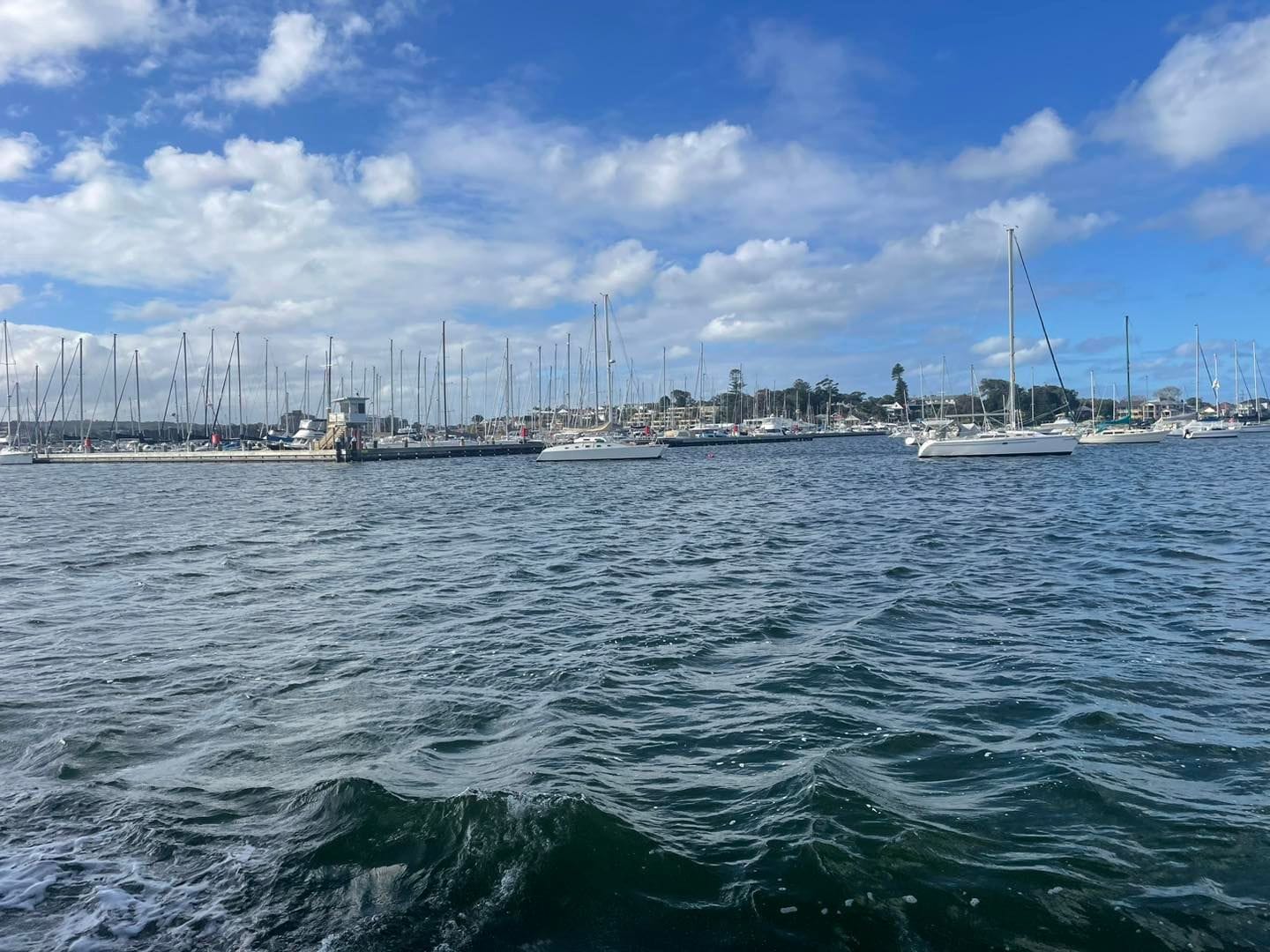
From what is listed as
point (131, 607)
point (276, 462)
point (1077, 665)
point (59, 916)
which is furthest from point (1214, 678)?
point (276, 462)

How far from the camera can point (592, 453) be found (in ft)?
304

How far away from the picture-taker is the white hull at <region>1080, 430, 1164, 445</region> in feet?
356

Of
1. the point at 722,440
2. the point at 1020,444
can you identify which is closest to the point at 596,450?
the point at 1020,444

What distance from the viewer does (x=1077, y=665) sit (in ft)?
40.2

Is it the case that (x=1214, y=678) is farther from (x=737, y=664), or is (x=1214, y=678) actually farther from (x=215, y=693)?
(x=215, y=693)

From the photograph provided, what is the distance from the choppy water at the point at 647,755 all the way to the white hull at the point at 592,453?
69.5 meters

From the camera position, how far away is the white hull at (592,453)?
304 feet

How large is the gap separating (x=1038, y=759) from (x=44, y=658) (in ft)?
48.5

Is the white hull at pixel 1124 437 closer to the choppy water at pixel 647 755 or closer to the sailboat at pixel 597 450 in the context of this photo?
the sailboat at pixel 597 450

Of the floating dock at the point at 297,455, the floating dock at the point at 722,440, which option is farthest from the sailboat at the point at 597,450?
the floating dock at the point at 722,440

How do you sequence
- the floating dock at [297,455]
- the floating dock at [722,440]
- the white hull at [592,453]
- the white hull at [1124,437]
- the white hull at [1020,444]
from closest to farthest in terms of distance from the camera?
1. the white hull at [1020,444]
2. the white hull at [592,453]
3. the floating dock at [297,455]
4. the white hull at [1124,437]
5. the floating dock at [722,440]

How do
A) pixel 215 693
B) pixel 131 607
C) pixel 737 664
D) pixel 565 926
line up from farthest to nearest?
pixel 131 607 → pixel 737 664 → pixel 215 693 → pixel 565 926

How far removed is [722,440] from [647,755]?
166351 millimetres

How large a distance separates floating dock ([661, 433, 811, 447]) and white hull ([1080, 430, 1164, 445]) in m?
67.1
